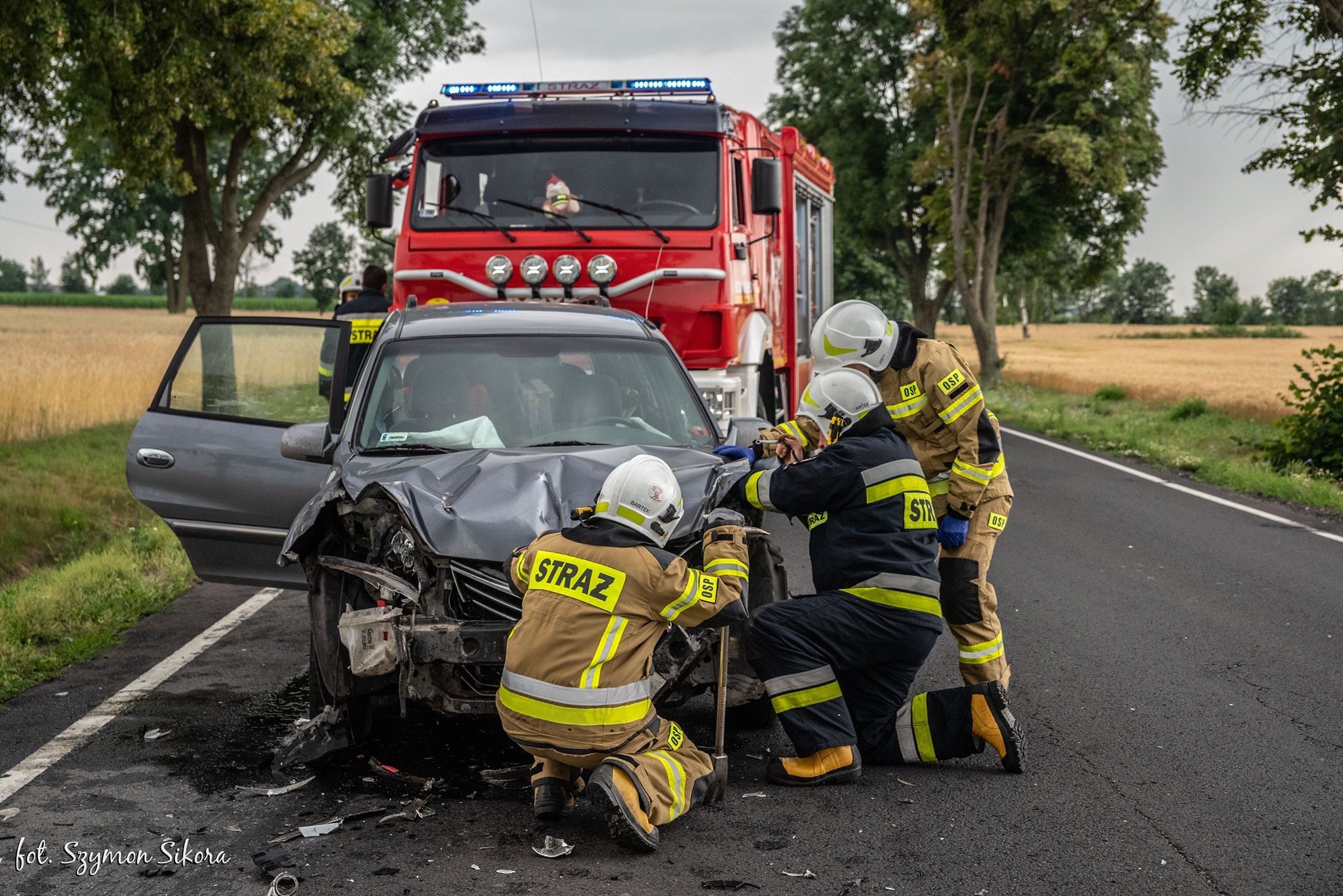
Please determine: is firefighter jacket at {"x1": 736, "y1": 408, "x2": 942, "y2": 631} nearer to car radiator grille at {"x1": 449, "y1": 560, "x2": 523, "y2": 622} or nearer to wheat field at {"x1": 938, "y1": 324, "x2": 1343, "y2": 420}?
car radiator grille at {"x1": 449, "y1": 560, "x2": 523, "y2": 622}

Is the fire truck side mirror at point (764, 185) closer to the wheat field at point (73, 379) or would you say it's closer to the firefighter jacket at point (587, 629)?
the wheat field at point (73, 379)

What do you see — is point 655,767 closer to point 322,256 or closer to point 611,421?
point 611,421

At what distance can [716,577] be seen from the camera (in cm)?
446

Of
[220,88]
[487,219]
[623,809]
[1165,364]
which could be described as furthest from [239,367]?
[1165,364]

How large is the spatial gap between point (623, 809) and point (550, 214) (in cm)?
635

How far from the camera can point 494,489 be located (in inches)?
195

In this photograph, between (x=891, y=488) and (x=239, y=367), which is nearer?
(x=891, y=488)

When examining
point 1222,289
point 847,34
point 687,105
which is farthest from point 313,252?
point 687,105

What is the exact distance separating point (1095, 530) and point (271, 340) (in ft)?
22.1

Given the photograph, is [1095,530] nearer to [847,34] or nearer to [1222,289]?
[847,34]

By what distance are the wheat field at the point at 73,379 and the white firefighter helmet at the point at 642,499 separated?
10.3 ft

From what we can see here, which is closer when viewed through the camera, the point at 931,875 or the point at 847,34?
the point at 931,875

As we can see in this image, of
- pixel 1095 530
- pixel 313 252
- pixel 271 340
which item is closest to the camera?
pixel 271 340

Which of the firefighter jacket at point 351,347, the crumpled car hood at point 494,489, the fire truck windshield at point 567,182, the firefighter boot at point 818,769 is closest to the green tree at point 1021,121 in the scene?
the fire truck windshield at point 567,182
